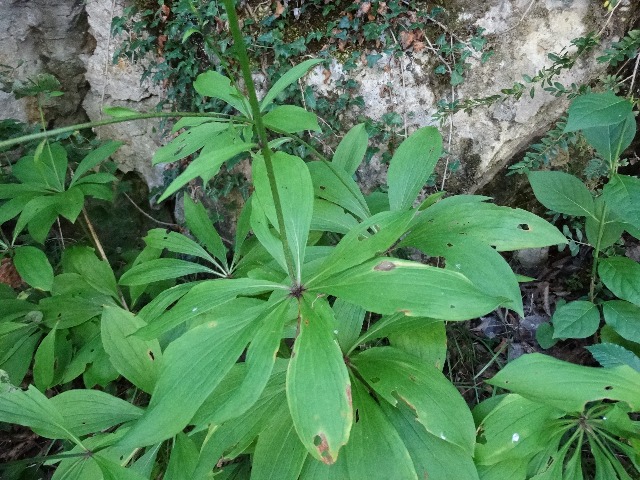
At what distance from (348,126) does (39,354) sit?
1794 mm

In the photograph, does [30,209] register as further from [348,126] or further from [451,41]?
[451,41]

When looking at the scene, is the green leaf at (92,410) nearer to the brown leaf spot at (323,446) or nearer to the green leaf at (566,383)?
the brown leaf spot at (323,446)

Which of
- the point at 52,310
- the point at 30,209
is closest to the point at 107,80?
the point at 30,209

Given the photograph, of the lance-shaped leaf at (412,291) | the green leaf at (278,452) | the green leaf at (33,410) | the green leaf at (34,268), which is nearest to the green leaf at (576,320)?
the lance-shaped leaf at (412,291)

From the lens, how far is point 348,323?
4.90 ft

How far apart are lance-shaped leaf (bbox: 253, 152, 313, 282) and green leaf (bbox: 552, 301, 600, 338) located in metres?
1.17

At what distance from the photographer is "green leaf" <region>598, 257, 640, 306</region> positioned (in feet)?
5.78

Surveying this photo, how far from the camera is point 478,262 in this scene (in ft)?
4.50

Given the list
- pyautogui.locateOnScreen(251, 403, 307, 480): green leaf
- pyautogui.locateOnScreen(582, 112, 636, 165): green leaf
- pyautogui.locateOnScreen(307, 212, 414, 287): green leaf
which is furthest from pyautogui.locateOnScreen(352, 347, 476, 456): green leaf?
pyautogui.locateOnScreen(582, 112, 636, 165): green leaf

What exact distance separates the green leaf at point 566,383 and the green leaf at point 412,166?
26.4 inches

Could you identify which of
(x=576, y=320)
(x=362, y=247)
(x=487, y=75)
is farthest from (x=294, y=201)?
(x=487, y=75)

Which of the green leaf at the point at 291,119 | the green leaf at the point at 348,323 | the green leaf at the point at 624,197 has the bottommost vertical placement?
the green leaf at the point at 348,323

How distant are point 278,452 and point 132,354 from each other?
63 cm

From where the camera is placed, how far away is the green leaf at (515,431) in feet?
4.15
